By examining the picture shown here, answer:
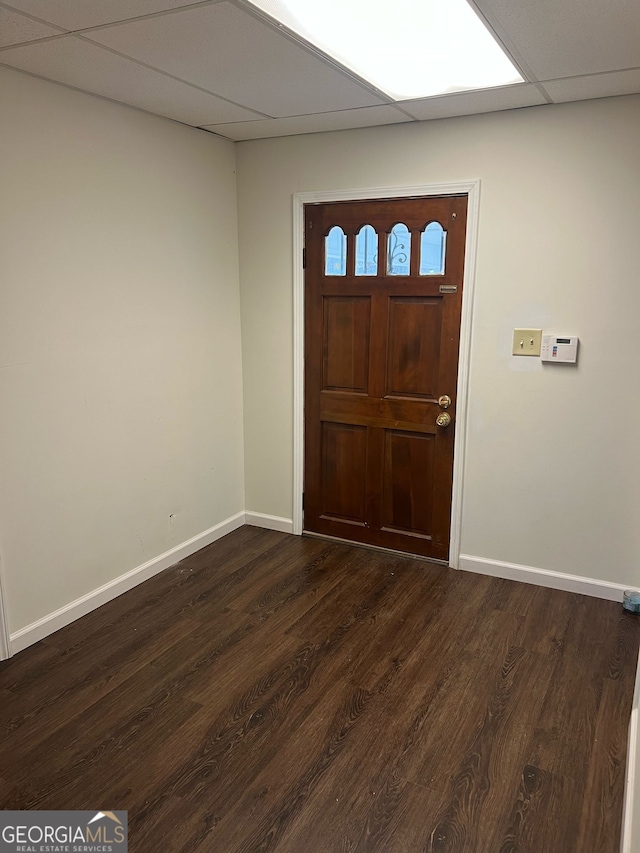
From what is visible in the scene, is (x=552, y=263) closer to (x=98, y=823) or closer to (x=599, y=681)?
(x=599, y=681)

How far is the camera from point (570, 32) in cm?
212

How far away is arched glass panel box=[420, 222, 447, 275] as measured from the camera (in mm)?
3381

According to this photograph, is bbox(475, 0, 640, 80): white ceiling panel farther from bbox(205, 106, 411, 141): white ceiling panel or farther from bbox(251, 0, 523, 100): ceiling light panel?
bbox(205, 106, 411, 141): white ceiling panel

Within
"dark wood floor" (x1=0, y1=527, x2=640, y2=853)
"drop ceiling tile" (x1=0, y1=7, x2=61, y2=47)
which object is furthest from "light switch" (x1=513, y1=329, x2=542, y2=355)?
"drop ceiling tile" (x1=0, y1=7, x2=61, y2=47)

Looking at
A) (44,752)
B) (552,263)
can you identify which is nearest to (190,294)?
(552,263)

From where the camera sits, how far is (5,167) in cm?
253

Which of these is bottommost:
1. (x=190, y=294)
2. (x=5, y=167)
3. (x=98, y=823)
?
(x=98, y=823)

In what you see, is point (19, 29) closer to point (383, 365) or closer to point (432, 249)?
point (432, 249)

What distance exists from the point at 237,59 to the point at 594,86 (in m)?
1.51

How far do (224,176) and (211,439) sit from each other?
1.57 metres

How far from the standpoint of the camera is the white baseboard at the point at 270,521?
4.16m

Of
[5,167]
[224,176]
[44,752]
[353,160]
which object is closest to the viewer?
[44,752]

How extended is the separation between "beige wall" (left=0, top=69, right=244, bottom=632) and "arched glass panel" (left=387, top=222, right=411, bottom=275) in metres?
1.01

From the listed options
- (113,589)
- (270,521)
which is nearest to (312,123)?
(270,521)
